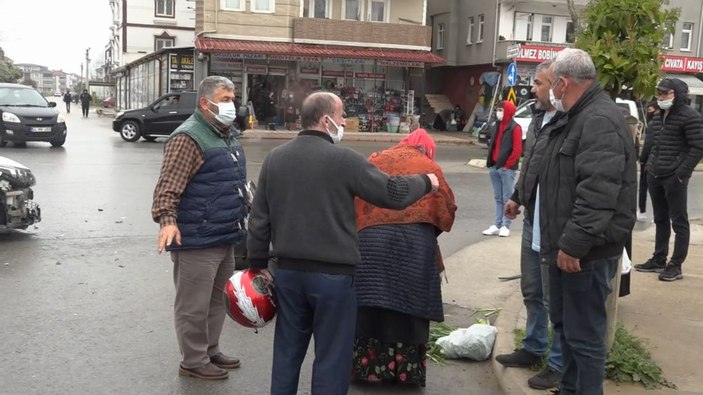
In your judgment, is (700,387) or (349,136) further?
(349,136)

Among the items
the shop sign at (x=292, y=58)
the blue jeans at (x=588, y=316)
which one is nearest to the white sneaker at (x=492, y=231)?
the blue jeans at (x=588, y=316)

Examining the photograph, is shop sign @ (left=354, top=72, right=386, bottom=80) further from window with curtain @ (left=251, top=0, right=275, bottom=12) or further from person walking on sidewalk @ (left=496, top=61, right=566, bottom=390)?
person walking on sidewalk @ (left=496, top=61, right=566, bottom=390)

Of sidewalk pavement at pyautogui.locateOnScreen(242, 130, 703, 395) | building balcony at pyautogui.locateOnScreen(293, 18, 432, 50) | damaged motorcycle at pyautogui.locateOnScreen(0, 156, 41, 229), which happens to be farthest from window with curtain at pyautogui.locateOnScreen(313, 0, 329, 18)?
damaged motorcycle at pyautogui.locateOnScreen(0, 156, 41, 229)

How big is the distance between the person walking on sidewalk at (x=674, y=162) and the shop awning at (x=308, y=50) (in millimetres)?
22595

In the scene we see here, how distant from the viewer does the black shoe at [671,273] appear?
6965 millimetres

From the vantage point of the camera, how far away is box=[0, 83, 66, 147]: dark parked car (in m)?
18.4

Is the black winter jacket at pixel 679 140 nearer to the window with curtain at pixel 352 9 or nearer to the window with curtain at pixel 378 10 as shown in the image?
the window with curtain at pixel 352 9

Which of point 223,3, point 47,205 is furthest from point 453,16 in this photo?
point 47,205

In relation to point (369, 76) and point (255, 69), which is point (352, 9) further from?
point (255, 69)

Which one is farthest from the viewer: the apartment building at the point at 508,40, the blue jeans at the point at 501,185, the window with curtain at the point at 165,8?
the window with curtain at the point at 165,8

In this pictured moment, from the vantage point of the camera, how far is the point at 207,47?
27.6 meters

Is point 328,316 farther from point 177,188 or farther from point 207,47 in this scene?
point 207,47

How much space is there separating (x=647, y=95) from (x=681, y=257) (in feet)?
9.72

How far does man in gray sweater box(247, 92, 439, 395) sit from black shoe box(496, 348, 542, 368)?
1.48m
